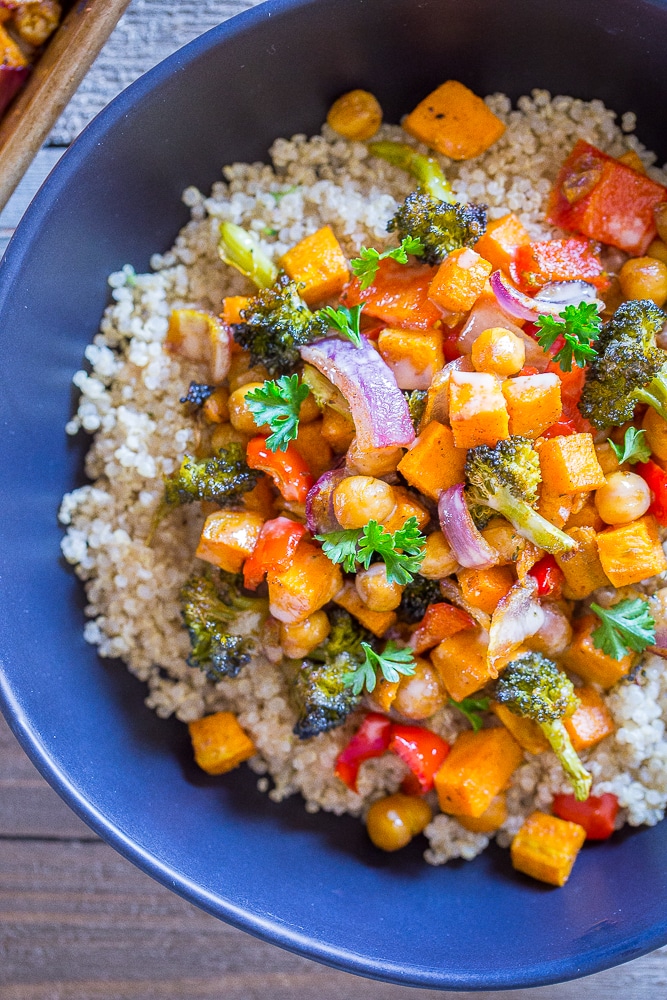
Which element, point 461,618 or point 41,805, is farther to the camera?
point 41,805

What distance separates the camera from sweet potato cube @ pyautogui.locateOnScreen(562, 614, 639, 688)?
8.00ft

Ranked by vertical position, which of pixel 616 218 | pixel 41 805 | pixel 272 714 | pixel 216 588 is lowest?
pixel 41 805

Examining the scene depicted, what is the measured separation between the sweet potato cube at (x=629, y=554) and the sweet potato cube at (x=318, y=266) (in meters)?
1.03

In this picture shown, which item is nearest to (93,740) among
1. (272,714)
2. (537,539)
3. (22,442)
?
(272,714)

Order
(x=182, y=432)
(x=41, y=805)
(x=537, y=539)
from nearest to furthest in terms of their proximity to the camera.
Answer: (x=537, y=539) < (x=182, y=432) < (x=41, y=805)

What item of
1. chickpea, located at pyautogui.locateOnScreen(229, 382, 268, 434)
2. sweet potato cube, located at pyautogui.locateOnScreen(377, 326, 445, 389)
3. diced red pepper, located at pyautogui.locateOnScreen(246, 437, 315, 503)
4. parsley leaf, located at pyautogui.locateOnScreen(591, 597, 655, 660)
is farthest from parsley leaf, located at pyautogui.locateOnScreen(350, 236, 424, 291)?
parsley leaf, located at pyautogui.locateOnScreen(591, 597, 655, 660)

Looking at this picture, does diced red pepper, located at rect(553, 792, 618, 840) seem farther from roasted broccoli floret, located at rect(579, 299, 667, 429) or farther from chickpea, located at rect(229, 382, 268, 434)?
chickpea, located at rect(229, 382, 268, 434)

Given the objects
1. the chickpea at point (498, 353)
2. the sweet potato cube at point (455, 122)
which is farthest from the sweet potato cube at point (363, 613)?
the sweet potato cube at point (455, 122)

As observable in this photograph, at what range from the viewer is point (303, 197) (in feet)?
8.87

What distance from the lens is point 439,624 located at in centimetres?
244

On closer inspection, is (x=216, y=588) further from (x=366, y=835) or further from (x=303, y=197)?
(x=303, y=197)

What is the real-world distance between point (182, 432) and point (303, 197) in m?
0.81

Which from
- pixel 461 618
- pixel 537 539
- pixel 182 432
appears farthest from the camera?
pixel 182 432

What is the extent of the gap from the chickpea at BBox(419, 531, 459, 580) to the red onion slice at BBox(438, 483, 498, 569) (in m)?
0.02
